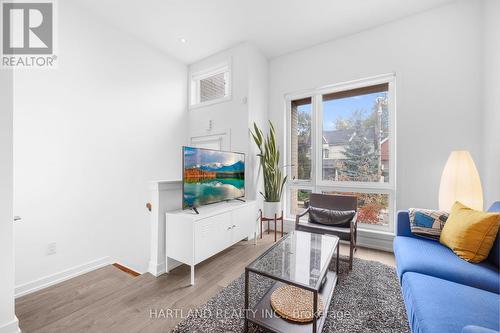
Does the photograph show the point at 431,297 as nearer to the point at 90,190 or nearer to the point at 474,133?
the point at 474,133

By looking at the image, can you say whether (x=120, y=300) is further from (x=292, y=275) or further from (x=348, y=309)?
(x=348, y=309)

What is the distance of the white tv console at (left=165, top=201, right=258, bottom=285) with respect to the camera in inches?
83.5

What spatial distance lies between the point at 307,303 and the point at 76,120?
317 centimetres

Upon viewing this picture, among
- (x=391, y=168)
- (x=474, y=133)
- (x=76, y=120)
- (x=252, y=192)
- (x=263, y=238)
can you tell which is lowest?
(x=263, y=238)

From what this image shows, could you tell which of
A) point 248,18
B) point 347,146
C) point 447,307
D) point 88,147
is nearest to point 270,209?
point 347,146

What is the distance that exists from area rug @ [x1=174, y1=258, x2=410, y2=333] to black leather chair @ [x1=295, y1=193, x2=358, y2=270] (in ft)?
1.08

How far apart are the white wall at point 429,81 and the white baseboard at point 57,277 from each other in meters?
4.02

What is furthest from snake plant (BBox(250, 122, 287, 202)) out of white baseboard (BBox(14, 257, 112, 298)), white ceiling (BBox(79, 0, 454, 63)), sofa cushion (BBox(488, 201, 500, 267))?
white baseboard (BBox(14, 257, 112, 298))

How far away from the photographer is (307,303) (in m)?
1.53

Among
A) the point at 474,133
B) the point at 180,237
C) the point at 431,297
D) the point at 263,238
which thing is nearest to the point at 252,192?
the point at 263,238

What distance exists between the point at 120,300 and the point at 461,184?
3.56m

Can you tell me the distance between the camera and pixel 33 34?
7.38 ft

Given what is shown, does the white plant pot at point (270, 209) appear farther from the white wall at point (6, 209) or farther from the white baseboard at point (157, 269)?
the white wall at point (6, 209)

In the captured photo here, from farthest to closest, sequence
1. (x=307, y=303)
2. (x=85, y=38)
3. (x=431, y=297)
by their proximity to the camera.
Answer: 1. (x=85, y=38)
2. (x=307, y=303)
3. (x=431, y=297)
